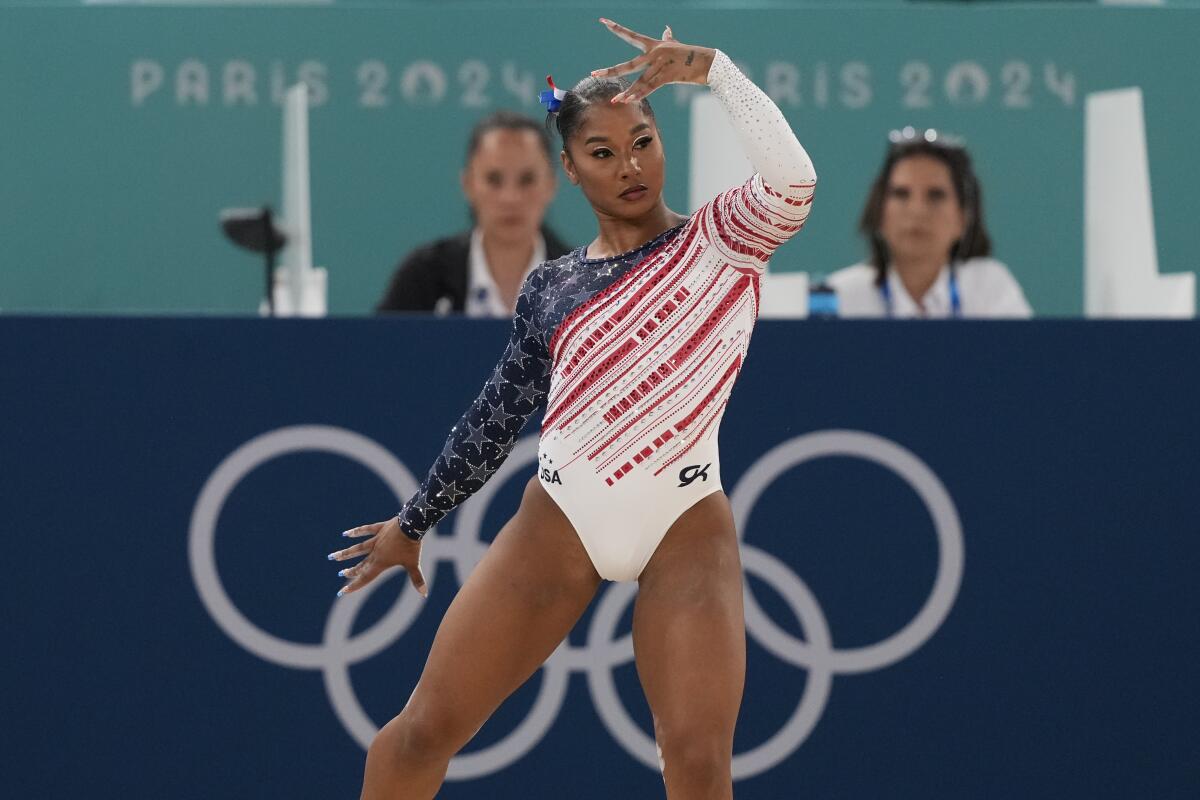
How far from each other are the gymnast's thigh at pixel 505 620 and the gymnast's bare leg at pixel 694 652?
6.8 inches

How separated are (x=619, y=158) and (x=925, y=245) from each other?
2598 mm

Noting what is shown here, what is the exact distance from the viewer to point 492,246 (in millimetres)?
5617

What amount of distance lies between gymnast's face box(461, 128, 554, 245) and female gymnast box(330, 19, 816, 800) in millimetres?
2174

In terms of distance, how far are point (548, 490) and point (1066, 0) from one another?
15.7 ft

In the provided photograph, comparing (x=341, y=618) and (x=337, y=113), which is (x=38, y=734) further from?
(x=337, y=113)

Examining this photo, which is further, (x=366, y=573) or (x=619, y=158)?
(x=366, y=573)

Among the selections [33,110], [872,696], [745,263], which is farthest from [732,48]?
[745,263]

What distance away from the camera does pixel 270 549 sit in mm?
4645

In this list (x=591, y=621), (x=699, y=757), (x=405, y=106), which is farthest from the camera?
(x=405, y=106)

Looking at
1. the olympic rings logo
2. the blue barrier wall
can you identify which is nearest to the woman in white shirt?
the blue barrier wall

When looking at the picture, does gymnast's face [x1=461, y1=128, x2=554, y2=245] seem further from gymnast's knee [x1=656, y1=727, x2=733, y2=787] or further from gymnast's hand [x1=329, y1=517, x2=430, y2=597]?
gymnast's knee [x1=656, y1=727, x2=733, y2=787]

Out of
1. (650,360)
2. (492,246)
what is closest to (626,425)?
(650,360)

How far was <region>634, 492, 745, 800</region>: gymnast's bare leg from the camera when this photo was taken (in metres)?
3.09

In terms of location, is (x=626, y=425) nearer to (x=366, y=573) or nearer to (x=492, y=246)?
(x=366, y=573)
